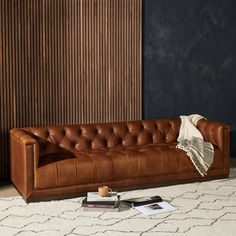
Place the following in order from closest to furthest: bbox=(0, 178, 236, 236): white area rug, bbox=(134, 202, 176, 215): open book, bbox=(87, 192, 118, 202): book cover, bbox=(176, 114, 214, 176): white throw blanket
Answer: bbox=(0, 178, 236, 236): white area rug < bbox=(134, 202, 176, 215): open book < bbox=(87, 192, 118, 202): book cover < bbox=(176, 114, 214, 176): white throw blanket

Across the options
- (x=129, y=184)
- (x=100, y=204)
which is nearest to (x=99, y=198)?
(x=100, y=204)

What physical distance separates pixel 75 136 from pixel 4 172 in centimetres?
92

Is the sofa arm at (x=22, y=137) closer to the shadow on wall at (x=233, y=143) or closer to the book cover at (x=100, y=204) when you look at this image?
the book cover at (x=100, y=204)

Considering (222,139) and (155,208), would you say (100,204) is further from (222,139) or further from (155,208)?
(222,139)

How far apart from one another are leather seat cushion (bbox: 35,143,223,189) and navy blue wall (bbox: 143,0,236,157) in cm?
118

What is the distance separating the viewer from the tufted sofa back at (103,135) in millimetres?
4930

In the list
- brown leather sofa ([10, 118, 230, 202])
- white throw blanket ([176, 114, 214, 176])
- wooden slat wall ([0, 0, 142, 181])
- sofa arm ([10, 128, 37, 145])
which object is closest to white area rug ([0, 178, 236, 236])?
brown leather sofa ([10, 118, 230, 202])

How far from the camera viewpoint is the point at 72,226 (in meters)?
3.66

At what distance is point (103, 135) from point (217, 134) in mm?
1281

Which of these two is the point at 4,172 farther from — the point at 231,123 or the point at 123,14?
the point at 231,123

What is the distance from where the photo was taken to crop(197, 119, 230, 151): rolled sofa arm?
5168mm

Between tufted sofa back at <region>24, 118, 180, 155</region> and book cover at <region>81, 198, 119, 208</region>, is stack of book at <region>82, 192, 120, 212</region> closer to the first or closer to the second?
book cover at <region>81, 198, 119, 208</region>

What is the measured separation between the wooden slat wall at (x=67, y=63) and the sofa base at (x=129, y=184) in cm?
102

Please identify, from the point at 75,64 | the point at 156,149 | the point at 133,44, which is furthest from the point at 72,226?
the point at 133,44
